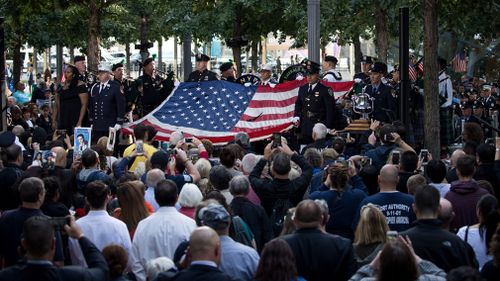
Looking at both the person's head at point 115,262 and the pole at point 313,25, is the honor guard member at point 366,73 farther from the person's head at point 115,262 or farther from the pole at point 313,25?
the person's head at point 115,262

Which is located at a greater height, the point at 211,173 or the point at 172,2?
the point at 172,2

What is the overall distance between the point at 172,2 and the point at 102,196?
24971mm

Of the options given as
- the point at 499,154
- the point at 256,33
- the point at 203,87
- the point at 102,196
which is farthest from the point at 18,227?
the point at 256,33

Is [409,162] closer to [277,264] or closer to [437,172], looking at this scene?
[437,172]

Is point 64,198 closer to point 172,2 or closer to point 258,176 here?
point 258,176

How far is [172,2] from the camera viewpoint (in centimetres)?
3406

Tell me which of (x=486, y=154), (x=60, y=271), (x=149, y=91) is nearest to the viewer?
(x=60, y=271)

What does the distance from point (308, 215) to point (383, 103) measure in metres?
9.79

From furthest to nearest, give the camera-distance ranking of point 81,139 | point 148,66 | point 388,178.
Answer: point 148,66, point 81,139, point 388,178

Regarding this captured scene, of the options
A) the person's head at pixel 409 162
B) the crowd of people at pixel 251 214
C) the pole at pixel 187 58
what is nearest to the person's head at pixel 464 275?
the crowd of people at pixel 251 214

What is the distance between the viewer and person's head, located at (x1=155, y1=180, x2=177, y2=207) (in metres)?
9.35

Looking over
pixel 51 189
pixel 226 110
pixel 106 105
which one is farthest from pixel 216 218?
pixel 226 110

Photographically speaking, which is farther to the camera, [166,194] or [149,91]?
[149,91]

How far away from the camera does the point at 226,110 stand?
19297 mm
